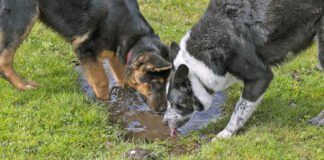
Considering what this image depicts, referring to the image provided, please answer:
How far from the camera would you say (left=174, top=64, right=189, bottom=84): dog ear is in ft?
20.1

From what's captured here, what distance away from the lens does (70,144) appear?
247 inches

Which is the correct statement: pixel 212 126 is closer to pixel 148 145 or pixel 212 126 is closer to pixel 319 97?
pixel 148 145

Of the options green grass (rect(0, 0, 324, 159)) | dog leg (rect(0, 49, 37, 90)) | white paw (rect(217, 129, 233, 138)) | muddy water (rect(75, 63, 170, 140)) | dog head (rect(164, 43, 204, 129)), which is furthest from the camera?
dog leg (rect(0, 49, 37, 90))

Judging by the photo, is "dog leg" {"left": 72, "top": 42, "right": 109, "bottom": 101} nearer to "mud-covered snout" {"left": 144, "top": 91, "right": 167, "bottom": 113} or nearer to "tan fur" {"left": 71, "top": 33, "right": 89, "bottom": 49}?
"tan fur" {"left": 71, "top": 33, "right": 89, "bottom": 49}

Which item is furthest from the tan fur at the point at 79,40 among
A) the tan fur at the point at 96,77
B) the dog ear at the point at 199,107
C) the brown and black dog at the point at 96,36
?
the dog ear at the point at 199,107

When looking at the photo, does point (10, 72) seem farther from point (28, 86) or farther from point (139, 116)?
point (139, 116)

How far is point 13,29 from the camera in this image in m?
7.30

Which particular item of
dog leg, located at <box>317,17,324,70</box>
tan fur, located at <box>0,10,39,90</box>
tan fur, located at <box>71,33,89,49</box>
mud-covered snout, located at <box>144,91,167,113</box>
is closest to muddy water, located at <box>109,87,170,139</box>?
mud-covered snout, located at <box>144,91,167,113</box>

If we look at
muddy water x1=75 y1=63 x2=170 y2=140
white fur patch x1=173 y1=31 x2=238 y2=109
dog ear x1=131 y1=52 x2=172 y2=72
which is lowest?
muddy water x1=75 y1=63 x2=170 y2=140

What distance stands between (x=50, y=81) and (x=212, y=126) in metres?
2.59

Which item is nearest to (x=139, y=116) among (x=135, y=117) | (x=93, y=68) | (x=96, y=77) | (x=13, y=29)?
(x=135, y=117)

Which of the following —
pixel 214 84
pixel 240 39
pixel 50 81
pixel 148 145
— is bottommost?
pixel 50 81

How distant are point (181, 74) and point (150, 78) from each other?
941 millimetres

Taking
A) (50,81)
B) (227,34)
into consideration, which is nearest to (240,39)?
(227,34)
